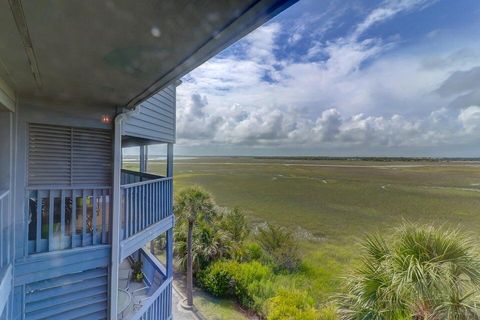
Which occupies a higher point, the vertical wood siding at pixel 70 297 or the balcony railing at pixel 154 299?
the vertical wood siding at pixel 70 297

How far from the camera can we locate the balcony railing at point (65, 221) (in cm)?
320

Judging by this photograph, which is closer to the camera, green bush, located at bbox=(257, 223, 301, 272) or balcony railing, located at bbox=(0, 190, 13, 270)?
balcony railing, located at bbox=(0, 190, 13, 270)

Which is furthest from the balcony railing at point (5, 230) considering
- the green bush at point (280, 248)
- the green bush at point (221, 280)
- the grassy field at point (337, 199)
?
the green bush at point (280, 248)

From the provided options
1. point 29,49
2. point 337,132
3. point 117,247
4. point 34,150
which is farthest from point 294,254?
point 337,132

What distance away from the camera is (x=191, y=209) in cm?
985

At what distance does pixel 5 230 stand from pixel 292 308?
6.84 metres

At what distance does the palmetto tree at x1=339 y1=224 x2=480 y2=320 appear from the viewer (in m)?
3.17

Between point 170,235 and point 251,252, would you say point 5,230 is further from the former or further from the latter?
point 251,252

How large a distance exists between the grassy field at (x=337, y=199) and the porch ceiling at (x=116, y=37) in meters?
8.89

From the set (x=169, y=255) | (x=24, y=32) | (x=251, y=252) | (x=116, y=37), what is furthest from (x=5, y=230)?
(x=251, y=252)

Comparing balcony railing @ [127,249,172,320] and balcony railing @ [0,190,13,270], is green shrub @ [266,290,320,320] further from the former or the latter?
balcony railing @ [0,190,13,270]

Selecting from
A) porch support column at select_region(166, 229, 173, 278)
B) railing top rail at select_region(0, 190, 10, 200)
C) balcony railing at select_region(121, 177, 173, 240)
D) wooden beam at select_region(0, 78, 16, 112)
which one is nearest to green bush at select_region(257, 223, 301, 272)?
porch support column at select_region(166, 229, 173, 278)

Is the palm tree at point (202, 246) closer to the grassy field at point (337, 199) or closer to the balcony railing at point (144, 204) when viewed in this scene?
the grassy field at point (337, 199)

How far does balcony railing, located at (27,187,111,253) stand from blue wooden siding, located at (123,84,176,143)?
4.46 feet
